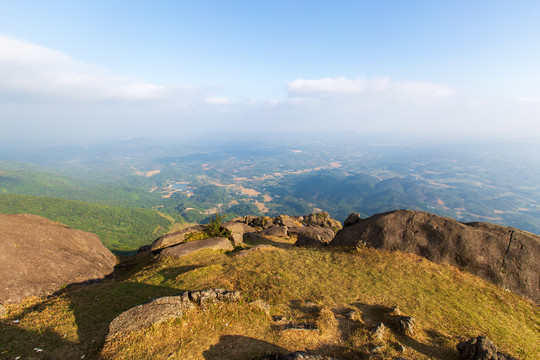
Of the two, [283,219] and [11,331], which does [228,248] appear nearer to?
[11,331]

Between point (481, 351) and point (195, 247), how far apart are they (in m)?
23.3

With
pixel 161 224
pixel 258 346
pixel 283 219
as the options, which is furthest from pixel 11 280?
pixel 161 224

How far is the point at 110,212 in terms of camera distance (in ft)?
472

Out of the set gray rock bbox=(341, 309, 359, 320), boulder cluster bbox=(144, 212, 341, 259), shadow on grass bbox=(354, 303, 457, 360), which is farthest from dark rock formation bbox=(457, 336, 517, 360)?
boulder cluster bbox=(144, 212, 341, 259)

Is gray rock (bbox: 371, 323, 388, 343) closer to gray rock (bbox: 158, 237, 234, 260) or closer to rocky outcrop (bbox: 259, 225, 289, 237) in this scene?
gray rock (bbox: 158, 237, 234, 260)

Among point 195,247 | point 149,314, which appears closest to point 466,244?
point 149,314

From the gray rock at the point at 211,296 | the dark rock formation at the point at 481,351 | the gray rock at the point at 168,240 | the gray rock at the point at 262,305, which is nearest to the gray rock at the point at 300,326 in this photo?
the gray rock at the point at 262,305

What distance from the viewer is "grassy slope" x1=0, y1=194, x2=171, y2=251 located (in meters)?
116

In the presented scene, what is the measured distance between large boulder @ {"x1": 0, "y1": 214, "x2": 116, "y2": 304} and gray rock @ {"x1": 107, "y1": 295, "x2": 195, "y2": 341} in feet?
31.9

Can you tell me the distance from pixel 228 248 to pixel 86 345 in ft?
55.7

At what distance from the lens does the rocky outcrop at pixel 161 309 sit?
1066cm

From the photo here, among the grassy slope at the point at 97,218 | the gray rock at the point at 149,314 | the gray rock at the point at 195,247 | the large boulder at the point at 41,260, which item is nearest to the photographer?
the gray rock at the point at 149,314

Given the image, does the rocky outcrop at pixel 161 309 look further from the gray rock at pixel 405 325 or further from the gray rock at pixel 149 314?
the gray rock at pixel 405 325

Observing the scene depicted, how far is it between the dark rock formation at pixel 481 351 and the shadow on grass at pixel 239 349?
326 inches
